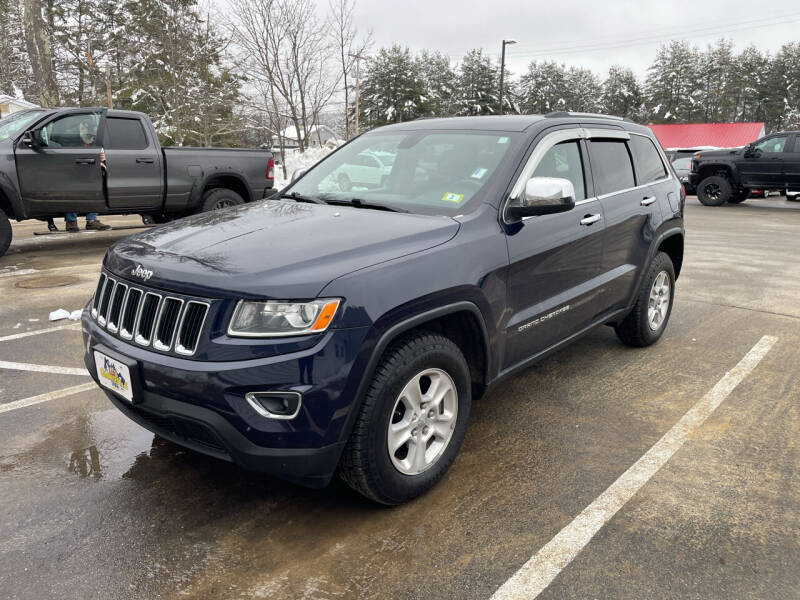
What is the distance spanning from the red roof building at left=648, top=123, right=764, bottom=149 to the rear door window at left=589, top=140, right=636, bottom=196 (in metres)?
42.6

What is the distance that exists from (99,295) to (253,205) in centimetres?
107

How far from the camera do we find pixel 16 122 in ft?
28.4

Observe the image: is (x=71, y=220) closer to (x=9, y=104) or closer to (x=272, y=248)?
(x=272, y=248)

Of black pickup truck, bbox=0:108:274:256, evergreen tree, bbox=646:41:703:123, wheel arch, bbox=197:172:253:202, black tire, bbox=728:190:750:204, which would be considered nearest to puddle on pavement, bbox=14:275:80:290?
black pickup truck, bbox=0:108:274:256

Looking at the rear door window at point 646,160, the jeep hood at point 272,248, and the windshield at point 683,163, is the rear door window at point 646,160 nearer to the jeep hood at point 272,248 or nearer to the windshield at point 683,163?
the jeep hood at point 272,248

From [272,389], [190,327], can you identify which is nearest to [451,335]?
[272,389]

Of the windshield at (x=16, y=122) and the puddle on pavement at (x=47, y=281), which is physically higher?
the windshield at (x=16, y=122)

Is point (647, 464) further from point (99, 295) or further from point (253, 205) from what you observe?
point (99, 295)

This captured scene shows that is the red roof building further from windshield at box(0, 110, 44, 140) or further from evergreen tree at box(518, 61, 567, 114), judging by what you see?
windshield at box(0, 110, 44, 140)

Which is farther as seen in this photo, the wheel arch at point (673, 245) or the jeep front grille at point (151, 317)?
the wheel arch at point (673, 245)

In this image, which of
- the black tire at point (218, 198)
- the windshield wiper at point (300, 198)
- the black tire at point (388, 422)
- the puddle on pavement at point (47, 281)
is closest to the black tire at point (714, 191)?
the black tire at point (218, 198)

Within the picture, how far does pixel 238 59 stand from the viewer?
2295 cm

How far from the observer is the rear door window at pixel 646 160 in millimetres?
4715

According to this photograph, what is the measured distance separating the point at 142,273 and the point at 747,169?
736 inches
